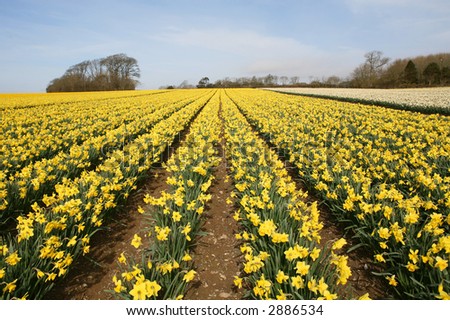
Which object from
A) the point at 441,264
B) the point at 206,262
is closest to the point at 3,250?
the point at 206,262

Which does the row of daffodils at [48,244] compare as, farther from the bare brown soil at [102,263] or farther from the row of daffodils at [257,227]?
the bare brown soil at [102,263]

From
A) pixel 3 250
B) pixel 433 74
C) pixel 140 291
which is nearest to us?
pixel 140 291

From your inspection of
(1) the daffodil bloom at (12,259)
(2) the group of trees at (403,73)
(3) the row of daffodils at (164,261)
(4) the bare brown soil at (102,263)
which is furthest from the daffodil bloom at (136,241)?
(2) the group of trees at (403,73)

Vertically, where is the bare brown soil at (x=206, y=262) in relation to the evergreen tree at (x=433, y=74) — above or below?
below

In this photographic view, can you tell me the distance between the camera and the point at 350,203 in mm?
3533

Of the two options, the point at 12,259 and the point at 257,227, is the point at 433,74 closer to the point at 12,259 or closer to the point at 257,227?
the point at 257,227

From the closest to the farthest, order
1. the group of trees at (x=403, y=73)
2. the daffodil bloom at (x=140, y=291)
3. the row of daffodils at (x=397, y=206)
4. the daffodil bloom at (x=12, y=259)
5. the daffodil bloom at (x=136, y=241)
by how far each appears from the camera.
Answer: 1. the daffodil bloom at (x=140, y=291)
2. the daffodil bloom at (x=12, y=259)
3. the row of daffodils at (x=397, y=206)
4. the daffodil bloom at (x=136, y=241)
5. the group of trees at (x=403, y=73)

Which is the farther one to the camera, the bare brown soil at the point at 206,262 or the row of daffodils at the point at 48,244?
the bare brown soil at the point at 206,262

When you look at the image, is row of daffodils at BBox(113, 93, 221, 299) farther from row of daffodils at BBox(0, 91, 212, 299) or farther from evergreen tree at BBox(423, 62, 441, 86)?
evergreen tree at BBox(423, 62, 441, 86)

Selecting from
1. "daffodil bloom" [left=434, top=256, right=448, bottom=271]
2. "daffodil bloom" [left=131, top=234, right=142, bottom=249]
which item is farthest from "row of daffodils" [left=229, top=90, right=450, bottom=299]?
"daffodil bloom" [left=131, top=234, right=142, bottom=249]

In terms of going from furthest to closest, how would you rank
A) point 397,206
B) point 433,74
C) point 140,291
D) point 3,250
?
point 433,74 → point 397,206 → point 3,250 → point 140,291

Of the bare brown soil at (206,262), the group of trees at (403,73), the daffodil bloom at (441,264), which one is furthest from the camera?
the group of trees at (403,73)
